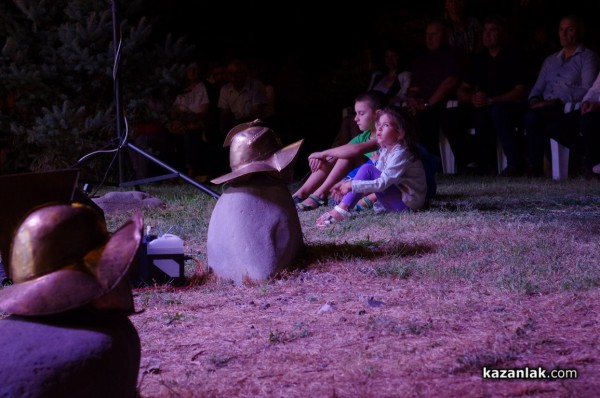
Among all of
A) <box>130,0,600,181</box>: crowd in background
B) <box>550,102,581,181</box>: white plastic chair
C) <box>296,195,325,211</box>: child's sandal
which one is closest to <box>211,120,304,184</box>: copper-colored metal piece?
<box>296,195,325,211</box>: child's sandal

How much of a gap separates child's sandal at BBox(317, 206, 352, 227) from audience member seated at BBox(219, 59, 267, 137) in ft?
15.5

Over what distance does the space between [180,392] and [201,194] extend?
5.08 m

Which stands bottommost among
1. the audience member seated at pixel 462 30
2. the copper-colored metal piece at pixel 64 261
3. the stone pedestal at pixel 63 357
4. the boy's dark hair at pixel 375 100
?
the stone pedestal at pixel 63 357

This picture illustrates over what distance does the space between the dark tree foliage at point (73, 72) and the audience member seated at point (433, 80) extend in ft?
9.82

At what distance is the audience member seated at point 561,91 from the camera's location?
8156 millimetres

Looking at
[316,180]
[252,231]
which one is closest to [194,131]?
[316,180]

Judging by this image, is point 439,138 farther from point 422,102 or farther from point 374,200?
point 374,200

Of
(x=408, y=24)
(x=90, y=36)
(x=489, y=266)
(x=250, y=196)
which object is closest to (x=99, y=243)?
(x=250, y=196)

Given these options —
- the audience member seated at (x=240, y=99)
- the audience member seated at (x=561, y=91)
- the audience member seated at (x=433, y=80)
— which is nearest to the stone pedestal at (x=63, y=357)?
the audience member seated at (x=561, y=91)

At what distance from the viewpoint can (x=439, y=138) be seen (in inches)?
379

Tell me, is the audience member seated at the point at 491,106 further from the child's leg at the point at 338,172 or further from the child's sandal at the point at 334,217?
the child's sandal at the point at 334,217

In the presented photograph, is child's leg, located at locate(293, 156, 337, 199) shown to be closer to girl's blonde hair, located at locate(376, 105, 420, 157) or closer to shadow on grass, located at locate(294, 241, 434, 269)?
girl's blonde hair, located at locate(376, 105, 420, 157)

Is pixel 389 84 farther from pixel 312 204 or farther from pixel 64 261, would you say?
pixel 64 261

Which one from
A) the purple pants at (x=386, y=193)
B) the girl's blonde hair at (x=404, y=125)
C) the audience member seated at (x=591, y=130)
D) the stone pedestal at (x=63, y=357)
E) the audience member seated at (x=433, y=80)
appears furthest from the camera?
the audience member seated at (x=433, y=80)
